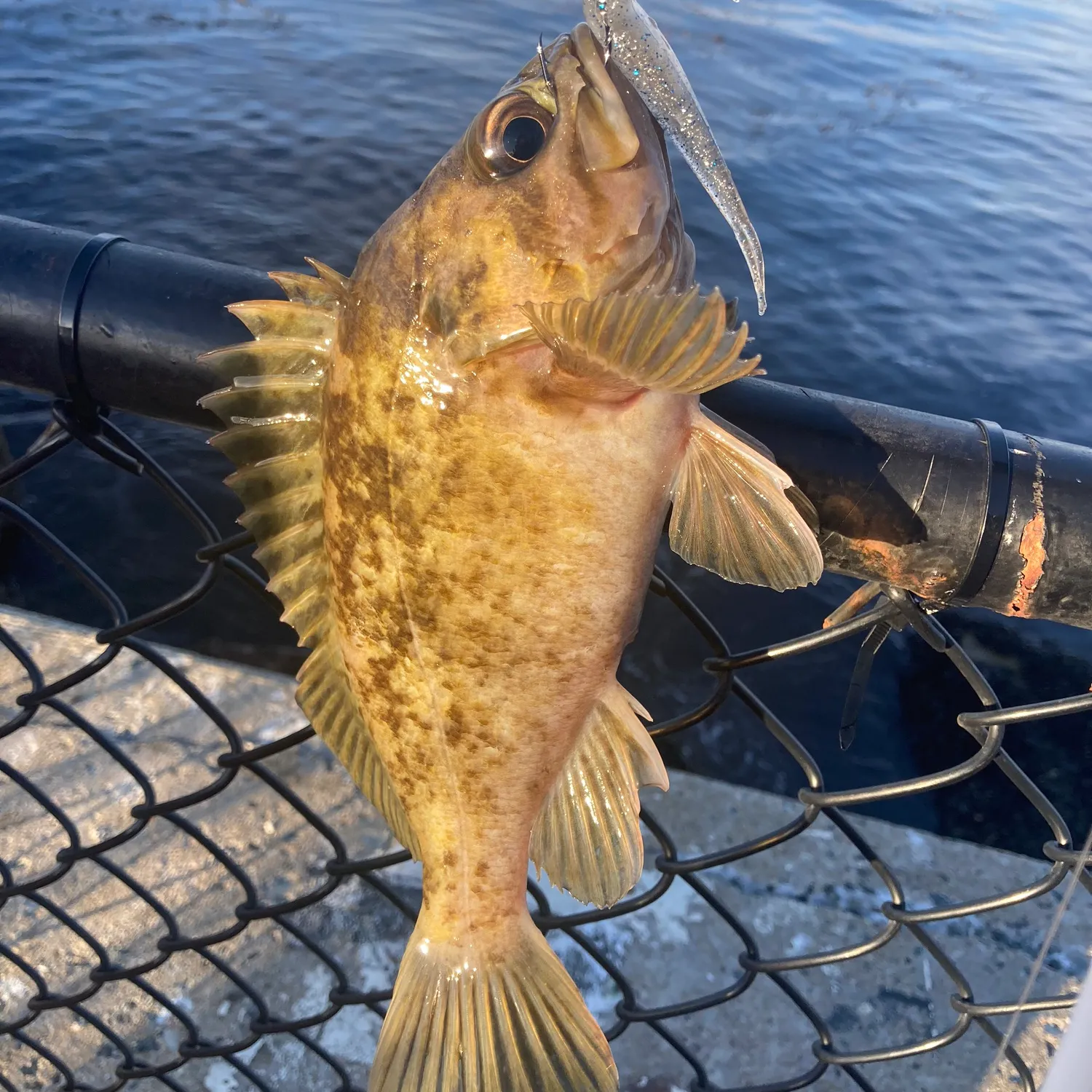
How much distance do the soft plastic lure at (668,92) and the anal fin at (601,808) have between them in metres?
0.63

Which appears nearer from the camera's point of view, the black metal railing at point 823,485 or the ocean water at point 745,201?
the black metal railing at point 823,485

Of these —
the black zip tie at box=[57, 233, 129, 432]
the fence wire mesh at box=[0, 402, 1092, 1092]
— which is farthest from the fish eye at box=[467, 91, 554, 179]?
the fence wire mesh at box=[0, 402, 1092, 1092]

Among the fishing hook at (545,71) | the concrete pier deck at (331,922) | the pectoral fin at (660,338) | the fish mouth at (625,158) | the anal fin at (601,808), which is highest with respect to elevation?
the fishing hook at (545,71)

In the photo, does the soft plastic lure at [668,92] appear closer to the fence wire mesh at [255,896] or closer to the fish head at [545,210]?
the fish head at [545,210]

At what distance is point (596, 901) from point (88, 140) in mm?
12110

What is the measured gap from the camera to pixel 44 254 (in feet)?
3.83

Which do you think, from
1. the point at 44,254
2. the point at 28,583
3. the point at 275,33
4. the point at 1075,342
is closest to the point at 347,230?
the point at 28,583

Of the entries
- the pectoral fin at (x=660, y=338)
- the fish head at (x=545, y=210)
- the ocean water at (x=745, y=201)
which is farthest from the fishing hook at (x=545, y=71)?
the ocean water at (x=745, y=201)

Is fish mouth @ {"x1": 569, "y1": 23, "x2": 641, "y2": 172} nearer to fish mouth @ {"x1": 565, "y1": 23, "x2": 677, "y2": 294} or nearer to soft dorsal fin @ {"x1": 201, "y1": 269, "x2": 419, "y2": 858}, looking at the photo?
fish mouth @ {"x1": 565, "y1": 23, "x2": 677, "y2": 294}

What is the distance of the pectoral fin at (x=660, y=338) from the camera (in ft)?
2.93

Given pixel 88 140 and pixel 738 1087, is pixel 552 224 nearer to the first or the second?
pixel 738 1087

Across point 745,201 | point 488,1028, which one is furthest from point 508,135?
point 745,201

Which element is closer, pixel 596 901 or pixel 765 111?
pixel 596 901

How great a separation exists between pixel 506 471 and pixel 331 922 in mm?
1940
